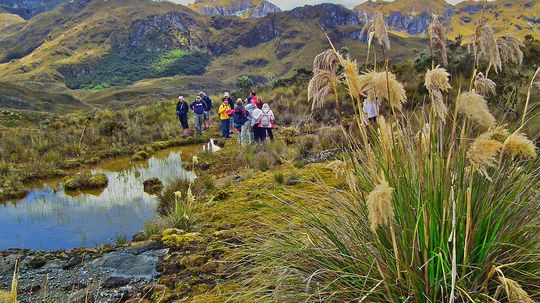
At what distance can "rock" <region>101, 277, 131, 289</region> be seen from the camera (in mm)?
4328

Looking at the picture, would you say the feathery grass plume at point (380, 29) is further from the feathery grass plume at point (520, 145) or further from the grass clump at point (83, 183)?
the grass clump at point (83, 183)

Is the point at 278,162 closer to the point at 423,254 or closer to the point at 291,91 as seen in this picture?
the point at 423,254

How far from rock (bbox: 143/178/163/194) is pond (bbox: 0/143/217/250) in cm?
16

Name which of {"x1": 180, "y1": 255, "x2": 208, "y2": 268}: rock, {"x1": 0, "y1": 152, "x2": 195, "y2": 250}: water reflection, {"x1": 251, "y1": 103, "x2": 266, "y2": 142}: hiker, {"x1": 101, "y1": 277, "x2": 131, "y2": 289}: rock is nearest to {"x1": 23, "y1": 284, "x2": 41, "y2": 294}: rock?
{"x1": 101, "y1": 277, "x2": 131, "y2": 289}: rock

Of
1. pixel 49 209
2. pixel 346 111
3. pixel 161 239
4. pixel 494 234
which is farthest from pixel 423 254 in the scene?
pixel 346 111

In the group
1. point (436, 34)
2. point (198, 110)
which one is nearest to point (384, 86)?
point (436, 34)

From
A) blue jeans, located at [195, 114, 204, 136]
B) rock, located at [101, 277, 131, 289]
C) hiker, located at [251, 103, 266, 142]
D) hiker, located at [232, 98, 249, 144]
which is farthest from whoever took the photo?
blue jeans, located at [195, 114, 204, 136]

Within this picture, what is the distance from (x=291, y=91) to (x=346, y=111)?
6.62 meters

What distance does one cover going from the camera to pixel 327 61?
235 cm

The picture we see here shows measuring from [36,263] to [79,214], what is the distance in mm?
3436

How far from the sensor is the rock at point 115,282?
433 centimetres

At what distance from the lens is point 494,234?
2.28 metres

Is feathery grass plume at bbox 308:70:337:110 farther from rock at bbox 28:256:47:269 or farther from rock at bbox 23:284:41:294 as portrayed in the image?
rock at bbox 28:256:47:269

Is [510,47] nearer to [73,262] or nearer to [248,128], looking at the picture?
[73,262]
